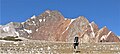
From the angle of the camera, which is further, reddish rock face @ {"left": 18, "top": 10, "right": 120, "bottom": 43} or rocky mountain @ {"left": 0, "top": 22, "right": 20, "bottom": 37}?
rocky mountain @ {"left": 0, "top": 22, "right": 20, "bottom": 37}

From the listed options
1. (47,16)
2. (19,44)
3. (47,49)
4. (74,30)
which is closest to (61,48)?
(47,49)

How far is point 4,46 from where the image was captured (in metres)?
43.8

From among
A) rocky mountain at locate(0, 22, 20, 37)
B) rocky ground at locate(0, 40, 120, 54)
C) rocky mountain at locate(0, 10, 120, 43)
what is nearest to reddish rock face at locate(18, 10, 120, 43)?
rocky mountain at locate(0, 10, 120, 43)

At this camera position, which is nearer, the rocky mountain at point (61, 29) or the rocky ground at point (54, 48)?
the rocky ground at point (54, 48)

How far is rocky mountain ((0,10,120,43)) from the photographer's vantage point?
61531 mm

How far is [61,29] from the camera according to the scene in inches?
2534

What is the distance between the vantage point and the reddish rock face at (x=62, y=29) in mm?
61531

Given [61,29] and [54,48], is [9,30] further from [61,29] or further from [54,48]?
[54,48]

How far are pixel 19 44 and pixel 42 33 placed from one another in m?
18.8

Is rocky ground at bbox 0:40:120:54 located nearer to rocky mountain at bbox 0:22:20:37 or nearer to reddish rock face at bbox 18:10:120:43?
reddish rock face at bbox 18:10:120:43

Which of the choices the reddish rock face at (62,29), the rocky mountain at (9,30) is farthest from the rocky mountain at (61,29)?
the rocky mountain at (9,30)

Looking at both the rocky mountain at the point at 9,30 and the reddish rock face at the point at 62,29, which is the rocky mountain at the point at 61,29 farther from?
the rocky mountain at the point at 9,30

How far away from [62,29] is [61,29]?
19 centimetres

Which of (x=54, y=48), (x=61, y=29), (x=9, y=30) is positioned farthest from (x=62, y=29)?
(x=54, y=48)
